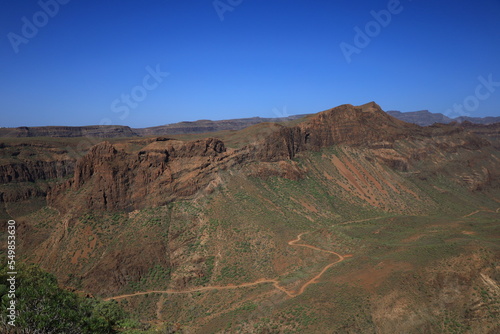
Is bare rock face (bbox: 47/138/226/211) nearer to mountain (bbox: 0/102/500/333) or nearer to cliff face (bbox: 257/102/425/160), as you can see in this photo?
mountain (bbox: 0/102/500/333)

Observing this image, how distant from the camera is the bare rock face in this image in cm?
5744

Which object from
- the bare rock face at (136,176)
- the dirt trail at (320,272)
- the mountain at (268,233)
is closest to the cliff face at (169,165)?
the bare rock face at (136,176)

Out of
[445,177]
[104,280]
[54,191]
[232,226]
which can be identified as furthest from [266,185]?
[445,177]

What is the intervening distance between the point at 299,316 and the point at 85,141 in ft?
368

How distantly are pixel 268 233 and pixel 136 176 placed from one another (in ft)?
83.9

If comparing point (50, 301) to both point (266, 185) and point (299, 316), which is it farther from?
point (266, 185)

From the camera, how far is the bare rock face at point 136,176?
188 ft

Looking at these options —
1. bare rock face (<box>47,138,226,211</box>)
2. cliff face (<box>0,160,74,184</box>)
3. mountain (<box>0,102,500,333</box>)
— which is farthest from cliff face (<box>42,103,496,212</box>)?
cliff face (<box>0,160,74,184</box>)

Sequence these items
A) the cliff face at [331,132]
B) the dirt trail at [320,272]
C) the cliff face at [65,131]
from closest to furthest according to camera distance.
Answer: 1. the dirt trail at [320,272]
2. the cliff face at [331,132]
3. the cliff face at [65,131]

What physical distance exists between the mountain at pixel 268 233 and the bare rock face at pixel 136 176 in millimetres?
235

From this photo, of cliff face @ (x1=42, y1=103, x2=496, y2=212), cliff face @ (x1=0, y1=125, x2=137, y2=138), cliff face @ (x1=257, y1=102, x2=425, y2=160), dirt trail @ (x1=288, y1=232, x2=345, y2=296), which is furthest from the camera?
cliff face @ (x1=0, y1=125, x2=137, y2=138)

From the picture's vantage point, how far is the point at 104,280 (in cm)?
4750

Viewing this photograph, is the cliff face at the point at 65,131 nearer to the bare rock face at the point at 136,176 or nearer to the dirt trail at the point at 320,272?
the bare rock face at the point at 136,176

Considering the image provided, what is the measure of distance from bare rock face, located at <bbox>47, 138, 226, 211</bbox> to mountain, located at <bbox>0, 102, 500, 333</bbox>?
24 centimetres
